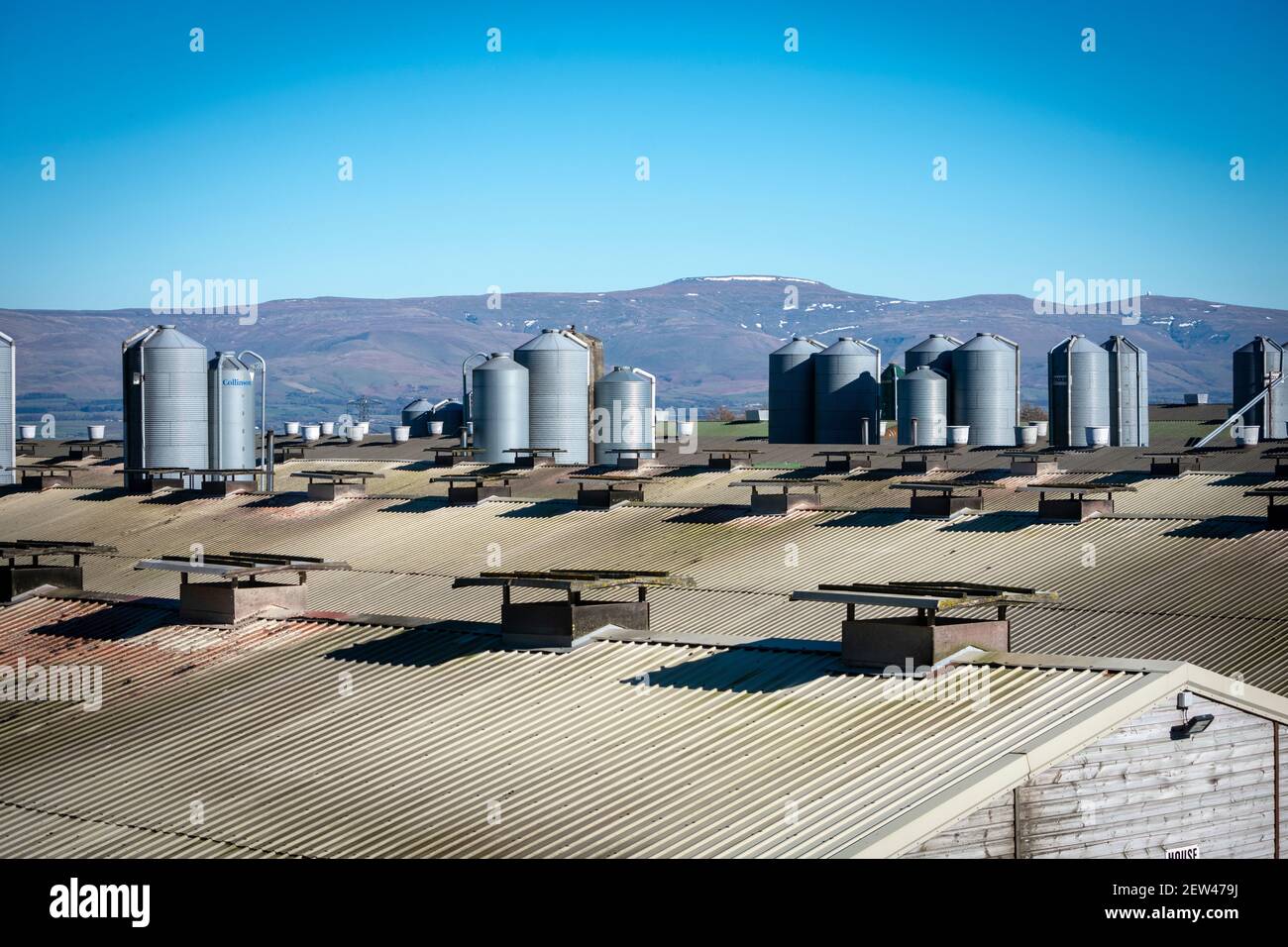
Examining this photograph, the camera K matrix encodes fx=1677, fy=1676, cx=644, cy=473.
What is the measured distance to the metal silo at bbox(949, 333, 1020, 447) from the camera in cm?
9319

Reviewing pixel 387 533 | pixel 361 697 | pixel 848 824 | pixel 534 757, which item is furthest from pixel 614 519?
pixel 848 824

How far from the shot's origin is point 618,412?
83.4 meters

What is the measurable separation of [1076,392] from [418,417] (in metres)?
45.0

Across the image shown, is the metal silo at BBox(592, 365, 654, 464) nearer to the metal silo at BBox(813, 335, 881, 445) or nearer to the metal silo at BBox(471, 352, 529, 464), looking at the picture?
the metal silo at BBox(471, 352, 529, 464)

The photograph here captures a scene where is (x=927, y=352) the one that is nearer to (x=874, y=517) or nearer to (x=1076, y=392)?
(x=1076, y=392)

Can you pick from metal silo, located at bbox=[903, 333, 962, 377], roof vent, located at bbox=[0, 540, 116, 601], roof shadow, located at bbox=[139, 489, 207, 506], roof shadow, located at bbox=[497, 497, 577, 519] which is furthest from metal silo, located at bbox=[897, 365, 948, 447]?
roof vent, located at bbox=[0, 540, 116, 601]

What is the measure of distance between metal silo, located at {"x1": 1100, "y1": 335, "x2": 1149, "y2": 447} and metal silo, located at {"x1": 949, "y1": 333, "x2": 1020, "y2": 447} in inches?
305

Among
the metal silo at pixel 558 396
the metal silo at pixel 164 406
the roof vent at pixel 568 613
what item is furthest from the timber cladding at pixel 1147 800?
the metal silo at pixel 558 396

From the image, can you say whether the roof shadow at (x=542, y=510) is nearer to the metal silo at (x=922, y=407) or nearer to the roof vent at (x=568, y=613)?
the roof vent at (x=568, y=613)

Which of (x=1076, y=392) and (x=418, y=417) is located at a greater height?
(x=1076, y=392)

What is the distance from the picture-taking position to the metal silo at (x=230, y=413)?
74000mm

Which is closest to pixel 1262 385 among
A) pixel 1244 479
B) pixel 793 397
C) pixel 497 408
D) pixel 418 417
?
pixel 793 397
